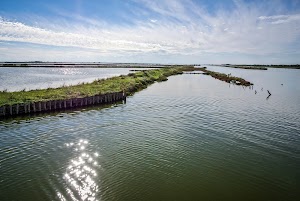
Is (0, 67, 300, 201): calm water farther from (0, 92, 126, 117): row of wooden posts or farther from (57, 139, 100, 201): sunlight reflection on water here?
(0, 92, 126, 117): row of wooden posts

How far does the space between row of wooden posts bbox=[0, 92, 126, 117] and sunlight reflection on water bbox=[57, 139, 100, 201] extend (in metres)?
15.2

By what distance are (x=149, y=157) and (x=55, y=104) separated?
22.9m

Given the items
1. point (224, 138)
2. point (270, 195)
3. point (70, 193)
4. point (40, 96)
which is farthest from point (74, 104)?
point (270, 195)

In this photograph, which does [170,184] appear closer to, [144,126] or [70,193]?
[70,193]

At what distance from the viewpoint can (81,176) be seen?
18234 millimetres

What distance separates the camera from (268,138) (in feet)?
90.6

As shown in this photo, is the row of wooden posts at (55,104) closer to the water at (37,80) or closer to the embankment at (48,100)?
the embankment at (48,100)

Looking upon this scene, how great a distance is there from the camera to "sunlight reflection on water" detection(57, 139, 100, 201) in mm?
15899

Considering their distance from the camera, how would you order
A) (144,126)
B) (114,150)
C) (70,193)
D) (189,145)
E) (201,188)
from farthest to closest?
(144,126)
(189,145)
(114,150)
(201,188)
(70,193)

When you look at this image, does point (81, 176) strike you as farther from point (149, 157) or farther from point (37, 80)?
point (37, 80)

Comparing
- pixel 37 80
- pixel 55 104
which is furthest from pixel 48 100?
pixel 37 80

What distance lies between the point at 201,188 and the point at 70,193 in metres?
8.34

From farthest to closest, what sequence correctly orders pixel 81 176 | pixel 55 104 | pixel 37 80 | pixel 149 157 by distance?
pixel 37 80 < pixel 55 104 < pixel 149 157 < pixel 81 176

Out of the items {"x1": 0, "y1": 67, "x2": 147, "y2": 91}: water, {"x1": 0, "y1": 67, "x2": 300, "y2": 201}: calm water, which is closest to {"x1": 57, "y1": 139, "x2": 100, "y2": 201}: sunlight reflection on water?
{"x1": 0, "y1": 67, "x2": 300, "y2": 201}: calm water
